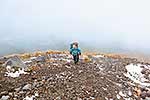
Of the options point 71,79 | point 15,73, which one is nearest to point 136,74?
point 71,79

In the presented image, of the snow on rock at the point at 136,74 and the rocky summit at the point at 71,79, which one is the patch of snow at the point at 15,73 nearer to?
the rocky summit at the point at 71,79

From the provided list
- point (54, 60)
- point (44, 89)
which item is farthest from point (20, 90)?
point (54, 60)

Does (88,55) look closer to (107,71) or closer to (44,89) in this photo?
(107,71)

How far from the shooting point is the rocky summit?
32250 millimetres

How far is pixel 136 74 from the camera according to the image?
40.3 meters

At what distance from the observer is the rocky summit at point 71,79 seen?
32.2m

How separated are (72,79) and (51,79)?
1.55m

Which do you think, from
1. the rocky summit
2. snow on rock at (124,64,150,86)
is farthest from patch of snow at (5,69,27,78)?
snow on rock at (124,64,150,86)

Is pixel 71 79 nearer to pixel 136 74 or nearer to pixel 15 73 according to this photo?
pixel 15 73

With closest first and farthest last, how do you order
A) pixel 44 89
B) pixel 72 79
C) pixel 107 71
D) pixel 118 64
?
pixel 44 89 < pixel 72 79 < pixel 107 71 < pixel 118 64

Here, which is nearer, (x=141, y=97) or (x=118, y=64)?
(x=141, y=97)

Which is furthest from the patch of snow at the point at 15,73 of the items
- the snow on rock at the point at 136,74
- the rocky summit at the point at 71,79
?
the snow on rock at the point at 136,74

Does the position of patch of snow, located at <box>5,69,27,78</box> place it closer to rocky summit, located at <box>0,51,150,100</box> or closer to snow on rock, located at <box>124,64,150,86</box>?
rocky summit, located at <box>0,51,150,100</box>

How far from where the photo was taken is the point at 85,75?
36.0 metres
